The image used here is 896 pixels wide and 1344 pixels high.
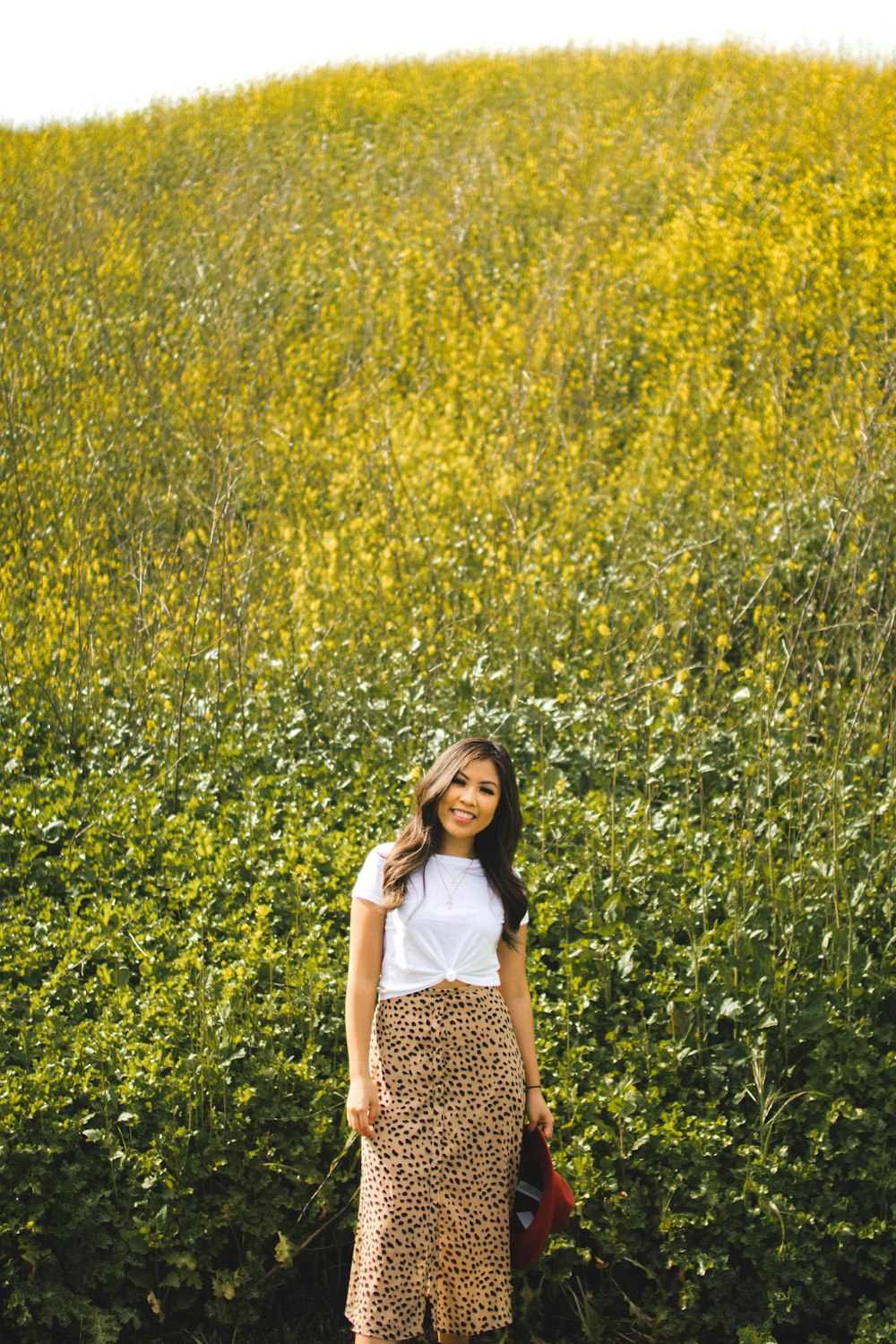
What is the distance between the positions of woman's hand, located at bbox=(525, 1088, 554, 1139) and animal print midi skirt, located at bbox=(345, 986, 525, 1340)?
0.15 ft

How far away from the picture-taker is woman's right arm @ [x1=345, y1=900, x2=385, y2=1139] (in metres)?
2.57

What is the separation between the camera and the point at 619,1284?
134 inches

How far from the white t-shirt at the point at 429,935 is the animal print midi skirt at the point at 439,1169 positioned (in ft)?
0.12

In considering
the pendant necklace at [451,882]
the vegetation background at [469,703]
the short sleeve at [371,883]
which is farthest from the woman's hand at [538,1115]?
the vegetation background at [469,703]

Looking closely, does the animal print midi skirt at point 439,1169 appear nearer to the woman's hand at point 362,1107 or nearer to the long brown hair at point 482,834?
the woman's hand at point 362,1107

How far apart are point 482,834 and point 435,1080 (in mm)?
573

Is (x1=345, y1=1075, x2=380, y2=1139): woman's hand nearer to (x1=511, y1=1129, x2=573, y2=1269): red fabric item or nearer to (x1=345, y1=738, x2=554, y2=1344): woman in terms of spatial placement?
(x1=345, y1=738, x2=554, y2=1344): woman

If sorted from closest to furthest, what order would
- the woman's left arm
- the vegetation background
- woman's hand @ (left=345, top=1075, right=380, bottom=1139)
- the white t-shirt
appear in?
woman's hand @ (left=345, top=1075, right=380, bottom=1139) → the white t-shirt → the woman's left arm → the vegetation background

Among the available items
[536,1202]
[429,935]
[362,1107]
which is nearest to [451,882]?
[429,935]

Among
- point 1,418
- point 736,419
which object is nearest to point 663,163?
point 736,419

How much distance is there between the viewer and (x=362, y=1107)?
2.56m

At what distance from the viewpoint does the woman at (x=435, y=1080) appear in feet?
8.50

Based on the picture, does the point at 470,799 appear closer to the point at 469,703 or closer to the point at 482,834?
the point at 482,834

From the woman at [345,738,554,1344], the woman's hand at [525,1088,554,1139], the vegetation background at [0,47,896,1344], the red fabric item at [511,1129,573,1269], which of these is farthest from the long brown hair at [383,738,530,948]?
the vegetation background at [0,47,896,1344]
